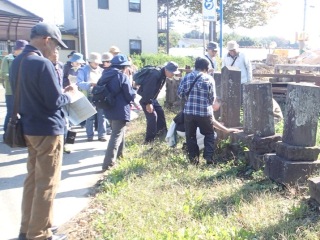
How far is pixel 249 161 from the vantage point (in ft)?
16.1

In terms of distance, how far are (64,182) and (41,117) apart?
2.21 m

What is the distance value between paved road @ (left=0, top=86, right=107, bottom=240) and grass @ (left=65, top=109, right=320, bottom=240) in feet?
0.86

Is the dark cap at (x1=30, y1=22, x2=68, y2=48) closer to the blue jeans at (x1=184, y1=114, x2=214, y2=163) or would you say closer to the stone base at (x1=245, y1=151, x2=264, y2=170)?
the blue jeans at (x1=184, y1=114, x2=214, y2=163)

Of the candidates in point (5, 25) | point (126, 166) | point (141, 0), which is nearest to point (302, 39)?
point (141, 0)

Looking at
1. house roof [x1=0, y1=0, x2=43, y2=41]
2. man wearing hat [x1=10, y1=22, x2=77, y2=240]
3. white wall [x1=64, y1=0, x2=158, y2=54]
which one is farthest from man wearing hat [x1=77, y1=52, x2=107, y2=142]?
white wall [x1=64, y1=0, x2=158, y2=54]

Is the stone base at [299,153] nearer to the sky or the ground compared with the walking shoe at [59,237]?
nearer to the sky

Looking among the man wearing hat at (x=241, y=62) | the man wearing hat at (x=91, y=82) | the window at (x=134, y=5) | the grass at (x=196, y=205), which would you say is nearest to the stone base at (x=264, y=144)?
the grass at (x=196, y=205)

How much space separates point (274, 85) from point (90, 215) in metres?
6.91

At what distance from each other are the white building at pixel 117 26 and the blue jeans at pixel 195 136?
2052 centimetres

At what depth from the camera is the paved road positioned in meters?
4.07

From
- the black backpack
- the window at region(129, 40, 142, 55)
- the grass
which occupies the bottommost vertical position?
the grass

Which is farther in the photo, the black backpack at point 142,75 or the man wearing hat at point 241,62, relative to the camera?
the man wearing hat at point 241,62

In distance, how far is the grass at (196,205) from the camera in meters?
3.27

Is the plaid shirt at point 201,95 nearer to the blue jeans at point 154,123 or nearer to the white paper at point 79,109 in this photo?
the white paper at point 79,109
